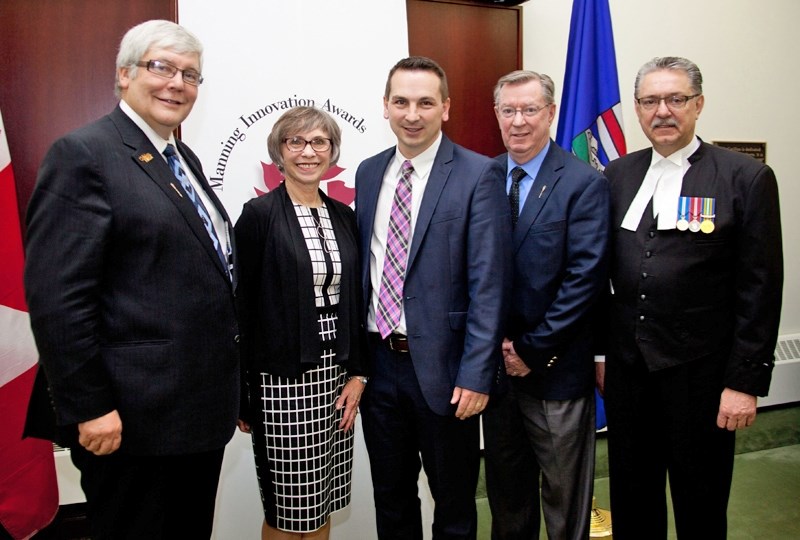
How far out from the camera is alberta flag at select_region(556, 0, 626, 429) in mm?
2752

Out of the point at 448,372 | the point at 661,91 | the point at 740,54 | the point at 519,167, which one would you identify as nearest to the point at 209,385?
the point at 448,372

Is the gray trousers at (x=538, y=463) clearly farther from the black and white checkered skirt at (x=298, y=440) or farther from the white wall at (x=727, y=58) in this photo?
the white wall at (x=727, y=58)

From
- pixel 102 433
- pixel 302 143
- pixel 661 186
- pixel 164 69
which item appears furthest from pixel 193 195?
pixel 661 186

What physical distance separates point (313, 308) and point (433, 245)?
390 millimetres

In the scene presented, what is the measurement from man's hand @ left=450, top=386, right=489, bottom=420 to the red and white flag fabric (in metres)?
1.52

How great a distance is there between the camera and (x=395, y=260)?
1.75 m

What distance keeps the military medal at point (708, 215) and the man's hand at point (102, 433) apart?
1618mm

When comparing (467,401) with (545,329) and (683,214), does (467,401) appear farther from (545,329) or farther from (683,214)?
(683,214)

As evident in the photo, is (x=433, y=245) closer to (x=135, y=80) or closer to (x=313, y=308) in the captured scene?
(x=313, y=308)

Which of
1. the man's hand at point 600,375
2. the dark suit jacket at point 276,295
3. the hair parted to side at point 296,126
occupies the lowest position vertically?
the man's hand at point 600,375

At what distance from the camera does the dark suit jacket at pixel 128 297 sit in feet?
3.96

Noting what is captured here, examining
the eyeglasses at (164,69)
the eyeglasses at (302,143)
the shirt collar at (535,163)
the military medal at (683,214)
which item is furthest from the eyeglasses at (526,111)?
the eyeglasses at (164,69)

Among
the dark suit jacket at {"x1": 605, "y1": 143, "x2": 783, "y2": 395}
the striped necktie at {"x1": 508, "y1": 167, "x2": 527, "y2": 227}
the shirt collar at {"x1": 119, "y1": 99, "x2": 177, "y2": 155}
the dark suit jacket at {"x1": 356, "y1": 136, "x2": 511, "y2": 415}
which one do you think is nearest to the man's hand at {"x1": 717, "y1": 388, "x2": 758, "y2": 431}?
the dark suit jacket at {"x1": 605, "y1": 143, "x2": 783, "y2": 395}

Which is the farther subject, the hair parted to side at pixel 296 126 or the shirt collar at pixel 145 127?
the hair parted to side at pixel 296 126
